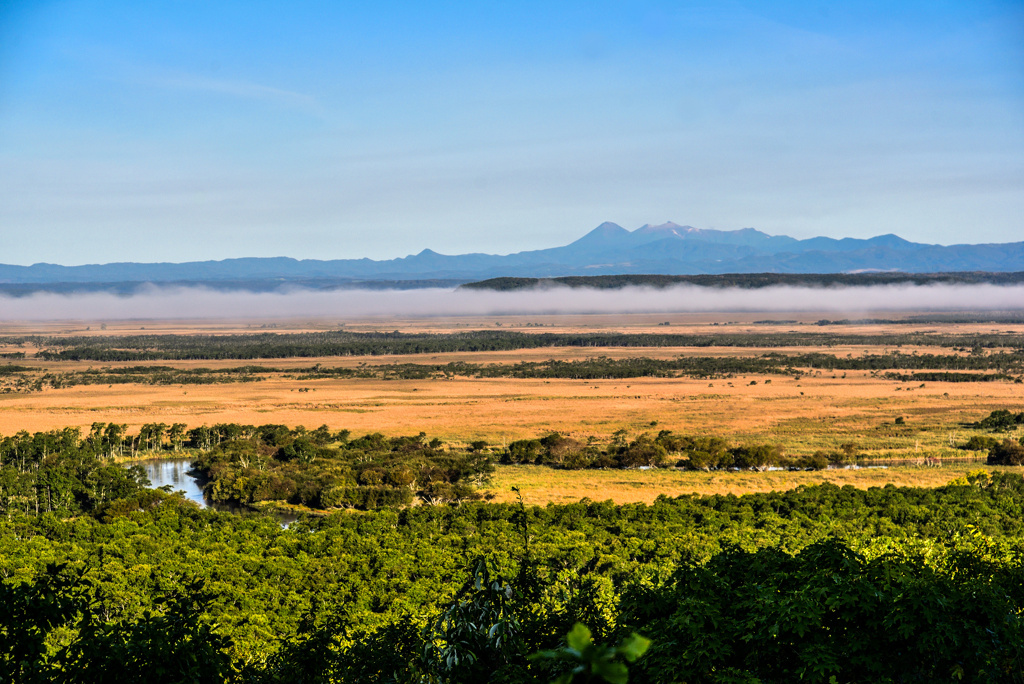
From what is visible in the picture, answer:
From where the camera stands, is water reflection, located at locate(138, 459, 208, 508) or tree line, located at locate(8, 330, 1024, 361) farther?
tree line, located at locate(8, 330, 1024, 361)

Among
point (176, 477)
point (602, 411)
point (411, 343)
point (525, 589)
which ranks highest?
point (525, 589)

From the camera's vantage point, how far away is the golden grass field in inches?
1703

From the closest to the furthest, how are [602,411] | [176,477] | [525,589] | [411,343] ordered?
[525,589]
[176,477]
[602,411]
[411,343]

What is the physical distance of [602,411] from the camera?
7025cm

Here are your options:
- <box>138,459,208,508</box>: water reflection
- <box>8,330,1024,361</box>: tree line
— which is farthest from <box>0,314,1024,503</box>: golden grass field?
<box>8,330,1024,361</box>: tree line

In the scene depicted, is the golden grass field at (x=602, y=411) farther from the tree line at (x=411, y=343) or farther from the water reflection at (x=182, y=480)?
the tree line at (x=411, y=343)

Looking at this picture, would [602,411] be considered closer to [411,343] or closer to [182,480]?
[182,480]

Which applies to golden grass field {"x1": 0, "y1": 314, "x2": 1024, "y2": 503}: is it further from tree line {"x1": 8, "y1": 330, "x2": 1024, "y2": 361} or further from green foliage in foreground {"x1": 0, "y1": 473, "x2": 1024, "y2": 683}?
tree line {"x1": 8, "y1": 330, "x2": 1024, "y2": 361}

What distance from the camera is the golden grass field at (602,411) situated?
4325 cm

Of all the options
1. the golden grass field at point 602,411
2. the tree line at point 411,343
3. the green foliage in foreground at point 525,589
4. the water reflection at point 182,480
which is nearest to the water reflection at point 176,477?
the water reflection at point 182,480

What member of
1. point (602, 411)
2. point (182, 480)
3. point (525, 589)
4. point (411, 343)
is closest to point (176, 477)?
point (182, 480)

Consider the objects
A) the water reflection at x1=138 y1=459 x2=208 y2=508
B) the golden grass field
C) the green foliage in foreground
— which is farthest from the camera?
the golden grass field

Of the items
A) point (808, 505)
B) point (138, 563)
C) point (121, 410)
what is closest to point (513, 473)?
point (808, 505)

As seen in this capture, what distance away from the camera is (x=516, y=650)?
30.6 ft
